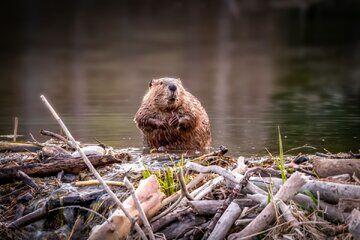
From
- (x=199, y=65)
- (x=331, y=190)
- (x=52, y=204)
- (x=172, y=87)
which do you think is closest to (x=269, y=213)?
(x=331, y=190)

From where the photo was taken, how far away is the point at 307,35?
2858 centimetres

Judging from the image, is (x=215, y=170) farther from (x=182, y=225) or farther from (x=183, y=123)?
(x=183, y=123)

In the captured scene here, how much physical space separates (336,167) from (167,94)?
9.64 ft

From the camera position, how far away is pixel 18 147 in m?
7.27

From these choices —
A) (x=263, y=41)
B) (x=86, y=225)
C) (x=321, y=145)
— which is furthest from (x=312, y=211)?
(x=263, y=41)

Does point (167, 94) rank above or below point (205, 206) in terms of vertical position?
above

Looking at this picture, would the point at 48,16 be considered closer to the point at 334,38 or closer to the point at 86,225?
the point at 334,38

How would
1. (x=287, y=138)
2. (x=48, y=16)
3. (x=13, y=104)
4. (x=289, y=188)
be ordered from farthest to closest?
(x=48, y=16)
(x=13, y=104)
(x=287, y=138)
(x=289, y=188)

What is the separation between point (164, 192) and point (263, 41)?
71.8 feet

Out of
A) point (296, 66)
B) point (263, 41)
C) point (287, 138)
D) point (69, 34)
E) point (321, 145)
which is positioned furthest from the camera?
point (69, 34)

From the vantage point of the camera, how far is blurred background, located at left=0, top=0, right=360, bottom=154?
10469mm

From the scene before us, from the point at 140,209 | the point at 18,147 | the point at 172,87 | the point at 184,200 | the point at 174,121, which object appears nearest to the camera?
the point at 140,209

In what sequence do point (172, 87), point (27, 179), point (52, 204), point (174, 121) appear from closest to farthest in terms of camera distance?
point (52, 204) → point (27, 179) → point (172, 87) → point (174, 121)

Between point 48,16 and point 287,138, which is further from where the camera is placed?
point 48,16
